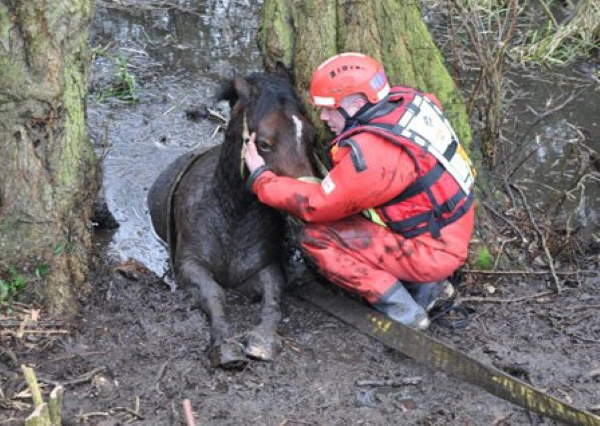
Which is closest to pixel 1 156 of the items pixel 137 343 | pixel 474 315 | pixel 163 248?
pixel 137 343

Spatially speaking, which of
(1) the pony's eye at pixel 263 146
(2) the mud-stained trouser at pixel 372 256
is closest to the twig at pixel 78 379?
(2) the mud-stained trouser at pixel 372 256

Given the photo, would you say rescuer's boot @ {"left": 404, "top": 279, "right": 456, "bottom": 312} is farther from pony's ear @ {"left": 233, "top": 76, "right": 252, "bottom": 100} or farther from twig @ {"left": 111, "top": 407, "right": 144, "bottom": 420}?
twig @ {"left": 111, "top": 407, "right": 144, "bottom": 420}

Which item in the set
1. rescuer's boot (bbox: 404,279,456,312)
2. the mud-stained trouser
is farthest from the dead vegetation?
the mud-stained trouser

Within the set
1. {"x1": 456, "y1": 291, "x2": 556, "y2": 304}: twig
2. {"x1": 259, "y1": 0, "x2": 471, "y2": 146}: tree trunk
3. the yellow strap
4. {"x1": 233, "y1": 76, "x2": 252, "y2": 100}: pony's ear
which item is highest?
{"x1": 259, "y1": 0, "x2": 471, "y2": 146}: tree trunk

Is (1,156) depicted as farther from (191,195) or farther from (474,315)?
(474,315)

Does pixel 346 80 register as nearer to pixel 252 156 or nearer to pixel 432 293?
pixel 252 156

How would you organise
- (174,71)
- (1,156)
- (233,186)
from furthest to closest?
1. (174,71)
2. (233,186)
3. (1,156)

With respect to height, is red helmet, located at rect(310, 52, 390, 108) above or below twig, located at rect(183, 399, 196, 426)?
above

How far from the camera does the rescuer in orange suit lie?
5359 mm

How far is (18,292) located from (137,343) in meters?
0.81

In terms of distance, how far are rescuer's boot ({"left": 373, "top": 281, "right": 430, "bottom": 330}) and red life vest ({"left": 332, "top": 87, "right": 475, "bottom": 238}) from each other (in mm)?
395

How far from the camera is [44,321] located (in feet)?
17.6

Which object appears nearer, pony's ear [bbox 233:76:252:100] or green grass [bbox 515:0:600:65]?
pony's ear [bbox 233:76:252:100]

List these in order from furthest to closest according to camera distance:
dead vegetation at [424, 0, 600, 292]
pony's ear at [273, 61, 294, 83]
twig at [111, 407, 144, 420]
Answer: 1. dead vegetation at [424, 0, 600, 292]
2. pony's ear at [273, 61, 294, 83]
3. twig at [111, 407, 144, 420]
